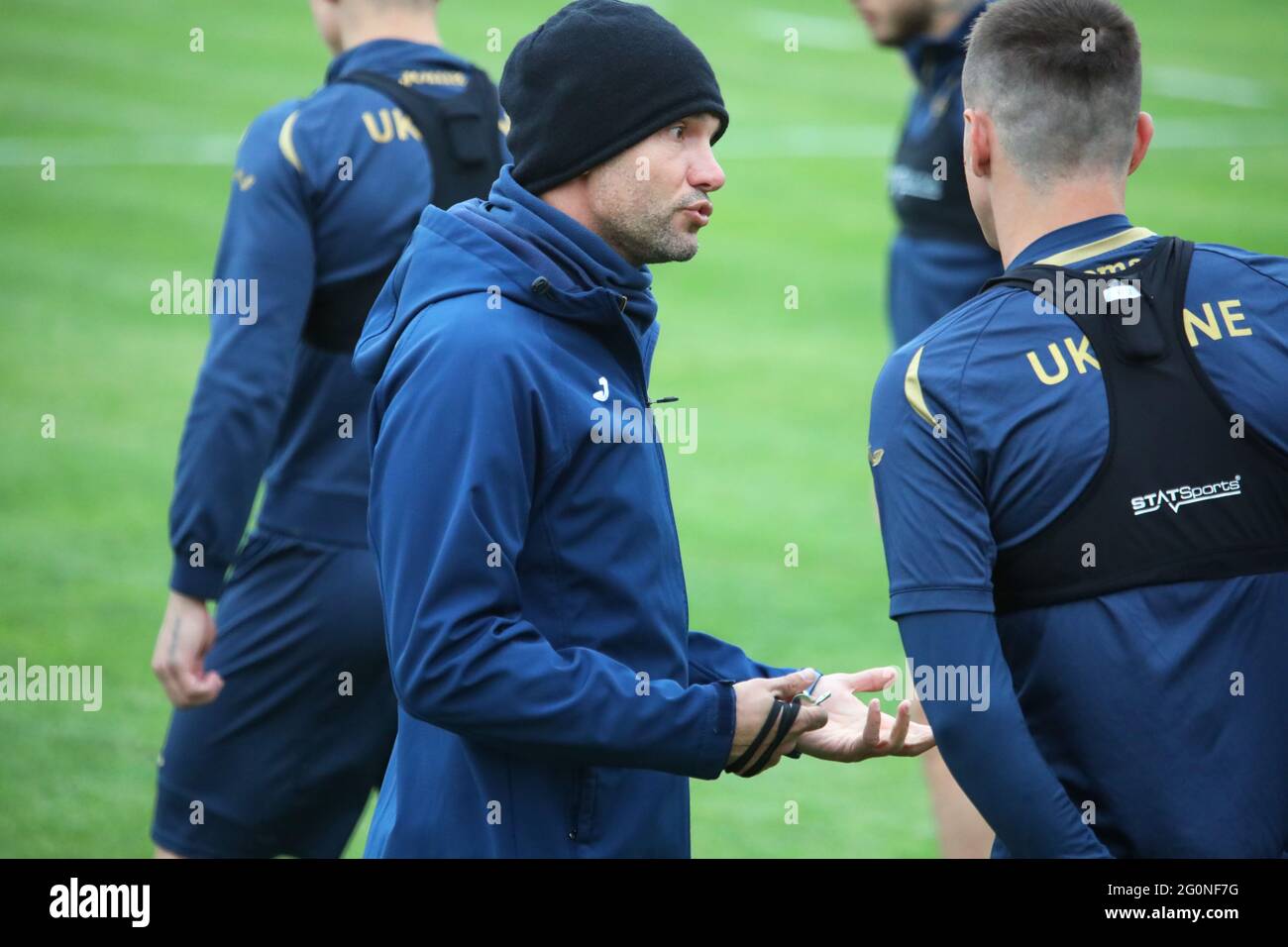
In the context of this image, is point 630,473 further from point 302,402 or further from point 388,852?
point 302,402

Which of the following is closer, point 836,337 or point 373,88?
point 373,88

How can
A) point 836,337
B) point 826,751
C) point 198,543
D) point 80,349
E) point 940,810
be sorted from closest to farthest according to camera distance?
1. point 826,751
2. point 198,543
3. point 940,810
4. point 80,349
5. point 836,337

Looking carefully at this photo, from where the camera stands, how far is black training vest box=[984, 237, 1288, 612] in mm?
2900

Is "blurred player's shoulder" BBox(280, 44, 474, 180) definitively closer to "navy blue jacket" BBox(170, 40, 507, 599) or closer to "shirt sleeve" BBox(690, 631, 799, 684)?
"navy blue jacket" BBox(170, 40, 507, 599)

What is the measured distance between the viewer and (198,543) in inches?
176

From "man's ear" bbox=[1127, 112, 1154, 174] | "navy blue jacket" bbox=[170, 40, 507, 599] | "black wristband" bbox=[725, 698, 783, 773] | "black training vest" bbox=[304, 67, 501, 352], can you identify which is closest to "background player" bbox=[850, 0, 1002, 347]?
"black training vest" bbox=[304, 67, 501, 352]

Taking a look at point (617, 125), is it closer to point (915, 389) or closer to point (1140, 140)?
point (915, 389)

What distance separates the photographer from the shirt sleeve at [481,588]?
9.37 ft

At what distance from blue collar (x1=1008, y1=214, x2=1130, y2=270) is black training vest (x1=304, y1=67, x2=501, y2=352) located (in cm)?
188

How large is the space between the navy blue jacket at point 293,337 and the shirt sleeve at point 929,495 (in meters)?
1.90

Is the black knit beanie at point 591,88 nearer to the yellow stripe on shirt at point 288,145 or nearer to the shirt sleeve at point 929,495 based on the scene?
the shirt sleeve at point 929,495

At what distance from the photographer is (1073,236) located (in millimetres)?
3078

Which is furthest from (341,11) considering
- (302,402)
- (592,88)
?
(592,88)
